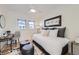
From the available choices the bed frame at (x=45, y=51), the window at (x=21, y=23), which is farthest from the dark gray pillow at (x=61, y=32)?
the window at (x=21, y=23)

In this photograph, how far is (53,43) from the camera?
1.46 meters

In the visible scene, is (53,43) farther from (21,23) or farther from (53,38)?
(21,23)

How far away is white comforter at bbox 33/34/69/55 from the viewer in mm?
1452

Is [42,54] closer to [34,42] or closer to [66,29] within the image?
[34,42]

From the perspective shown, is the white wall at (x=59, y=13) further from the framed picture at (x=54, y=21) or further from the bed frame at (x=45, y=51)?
the bed frame at (x=45, y=51)

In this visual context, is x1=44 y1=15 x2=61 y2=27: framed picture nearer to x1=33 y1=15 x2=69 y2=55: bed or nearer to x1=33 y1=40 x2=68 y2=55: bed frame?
x1=33 y1=15 x2=69 y2=55: bed

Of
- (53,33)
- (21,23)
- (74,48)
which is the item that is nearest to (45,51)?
(53,33)

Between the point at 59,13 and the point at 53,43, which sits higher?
the point at 59,13

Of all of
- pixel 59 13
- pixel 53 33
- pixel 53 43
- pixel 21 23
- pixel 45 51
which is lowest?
pixel 45 51

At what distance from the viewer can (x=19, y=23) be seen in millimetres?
1427

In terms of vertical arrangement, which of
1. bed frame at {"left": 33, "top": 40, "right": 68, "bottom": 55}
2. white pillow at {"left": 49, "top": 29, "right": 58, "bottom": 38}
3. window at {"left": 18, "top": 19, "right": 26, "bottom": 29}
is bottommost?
bed frame at {"left": 33, "top": 40, "right": 68, "bottom": 55}

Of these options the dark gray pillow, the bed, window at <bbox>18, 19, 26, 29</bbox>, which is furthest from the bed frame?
window at <bbox>18, 19, 26, 29</bbox>

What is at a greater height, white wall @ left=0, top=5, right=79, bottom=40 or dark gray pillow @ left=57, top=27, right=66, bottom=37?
white wall @ left=0, top=5, right=79, bottom=40
